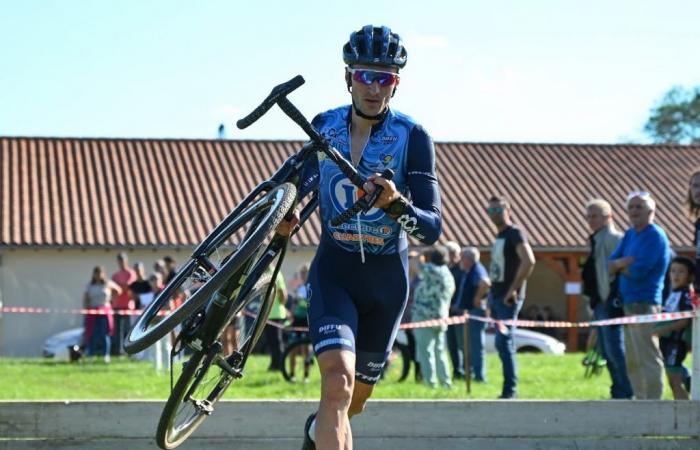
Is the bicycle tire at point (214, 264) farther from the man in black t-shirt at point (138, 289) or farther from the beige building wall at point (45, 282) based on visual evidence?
the beige building wall at point (45, 282)

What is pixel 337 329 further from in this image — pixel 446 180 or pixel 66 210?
pixel 446 180

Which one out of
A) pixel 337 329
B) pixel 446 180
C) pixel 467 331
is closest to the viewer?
pixel 337 329

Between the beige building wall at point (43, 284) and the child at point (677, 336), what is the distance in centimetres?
2454

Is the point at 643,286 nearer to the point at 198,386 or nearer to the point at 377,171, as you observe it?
the point at 377,171

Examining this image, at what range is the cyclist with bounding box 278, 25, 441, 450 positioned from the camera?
681cm

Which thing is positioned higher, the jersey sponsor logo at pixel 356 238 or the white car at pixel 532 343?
the jersey sponsor logo at pixel 356 238

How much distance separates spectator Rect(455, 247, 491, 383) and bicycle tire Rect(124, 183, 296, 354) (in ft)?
28.4

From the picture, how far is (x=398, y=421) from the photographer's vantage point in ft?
30.4

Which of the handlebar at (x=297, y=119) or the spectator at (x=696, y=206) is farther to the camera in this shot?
the spectator at (x=696, y=206)

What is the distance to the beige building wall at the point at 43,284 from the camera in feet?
115

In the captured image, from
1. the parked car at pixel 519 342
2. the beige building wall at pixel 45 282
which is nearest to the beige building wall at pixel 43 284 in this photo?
the beige building wall at pixel 45 282

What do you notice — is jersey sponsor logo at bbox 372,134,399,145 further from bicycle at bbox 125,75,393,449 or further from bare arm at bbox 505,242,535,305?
bare arm at bbox 505,242,535,305

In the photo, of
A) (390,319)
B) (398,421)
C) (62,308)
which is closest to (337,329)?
(390,319)

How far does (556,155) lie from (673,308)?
3372 centimetres
